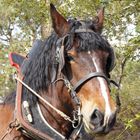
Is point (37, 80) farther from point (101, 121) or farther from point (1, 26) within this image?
point (1, 26)

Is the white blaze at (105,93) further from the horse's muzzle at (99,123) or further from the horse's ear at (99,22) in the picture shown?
the horse's ear at (99,22)

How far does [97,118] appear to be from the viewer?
249 centimetres

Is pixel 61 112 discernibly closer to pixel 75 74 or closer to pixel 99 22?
pixel 75 74

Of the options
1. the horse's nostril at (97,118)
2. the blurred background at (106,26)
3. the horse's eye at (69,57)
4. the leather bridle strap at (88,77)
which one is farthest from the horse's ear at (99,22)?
the blurred background at (106,26)

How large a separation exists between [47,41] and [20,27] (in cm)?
1565

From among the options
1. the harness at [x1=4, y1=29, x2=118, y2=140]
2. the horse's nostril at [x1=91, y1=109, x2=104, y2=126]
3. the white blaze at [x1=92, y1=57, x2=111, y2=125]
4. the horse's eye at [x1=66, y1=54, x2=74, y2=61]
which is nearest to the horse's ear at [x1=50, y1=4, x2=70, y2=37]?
the harness at [x1=4, y1=29, x2=118, y2=140]

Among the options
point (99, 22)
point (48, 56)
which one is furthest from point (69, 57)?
point (99, 22)

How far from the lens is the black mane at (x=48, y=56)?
2.84 m

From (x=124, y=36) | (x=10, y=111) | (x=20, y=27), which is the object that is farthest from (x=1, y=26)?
(x=10, y=111)

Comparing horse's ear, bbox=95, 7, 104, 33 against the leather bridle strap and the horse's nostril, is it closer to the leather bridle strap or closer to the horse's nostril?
the leather bridle strap

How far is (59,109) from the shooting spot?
291 centimetres

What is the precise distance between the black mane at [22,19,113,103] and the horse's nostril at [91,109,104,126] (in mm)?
562

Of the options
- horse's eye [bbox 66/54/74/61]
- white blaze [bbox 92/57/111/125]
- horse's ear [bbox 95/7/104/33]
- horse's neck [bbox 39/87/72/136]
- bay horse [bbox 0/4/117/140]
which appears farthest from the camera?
horse's ear [bbox 95/7/104/33]

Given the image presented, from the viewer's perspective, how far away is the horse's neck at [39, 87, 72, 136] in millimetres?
2910
